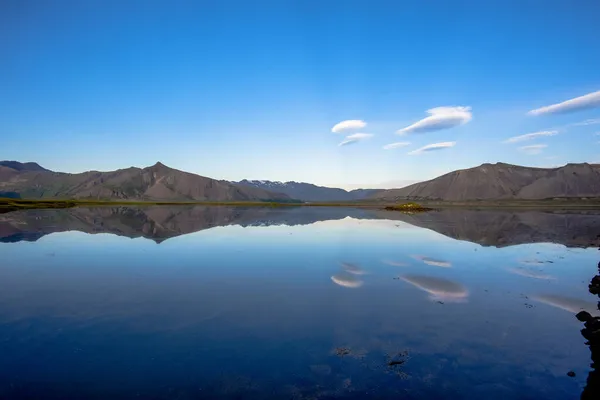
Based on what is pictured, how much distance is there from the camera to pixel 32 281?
2317cm

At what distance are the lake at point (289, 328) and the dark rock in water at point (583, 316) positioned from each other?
656mm

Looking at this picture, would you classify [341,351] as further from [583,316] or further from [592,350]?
[583,316]

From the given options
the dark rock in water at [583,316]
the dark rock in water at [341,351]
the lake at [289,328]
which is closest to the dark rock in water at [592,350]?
the dark rock in water at [583,316]

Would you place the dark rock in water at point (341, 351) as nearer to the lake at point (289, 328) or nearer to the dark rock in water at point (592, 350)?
the lake at point (289, 328)

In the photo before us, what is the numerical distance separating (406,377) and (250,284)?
14178mm

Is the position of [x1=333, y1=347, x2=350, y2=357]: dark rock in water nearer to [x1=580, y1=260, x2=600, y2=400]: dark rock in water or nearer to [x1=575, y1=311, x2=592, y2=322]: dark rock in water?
[x1=580, y1=260, x2=600, y2=400]: dark rock in water

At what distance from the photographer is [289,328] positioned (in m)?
15.6

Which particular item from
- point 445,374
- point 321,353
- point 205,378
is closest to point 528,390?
point 445,374

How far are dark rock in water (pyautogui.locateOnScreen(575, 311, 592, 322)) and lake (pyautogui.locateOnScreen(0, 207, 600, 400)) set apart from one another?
0.66 meters

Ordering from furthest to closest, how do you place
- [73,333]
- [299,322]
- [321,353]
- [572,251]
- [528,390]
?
1. [572,251]
2. [299,322]
3. [73,333]
4. [321,353]
5. [528,390]

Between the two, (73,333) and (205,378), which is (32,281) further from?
(205,378)

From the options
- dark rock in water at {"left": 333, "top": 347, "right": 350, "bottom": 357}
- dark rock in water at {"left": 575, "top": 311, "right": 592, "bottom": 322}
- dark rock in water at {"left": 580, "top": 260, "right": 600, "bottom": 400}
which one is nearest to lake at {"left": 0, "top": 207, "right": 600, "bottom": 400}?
dark rock in water at {"left": 333, "top": 347, "right": 350, "bottom": 357}

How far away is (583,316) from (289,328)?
15.3m

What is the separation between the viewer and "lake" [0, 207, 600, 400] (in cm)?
1089
